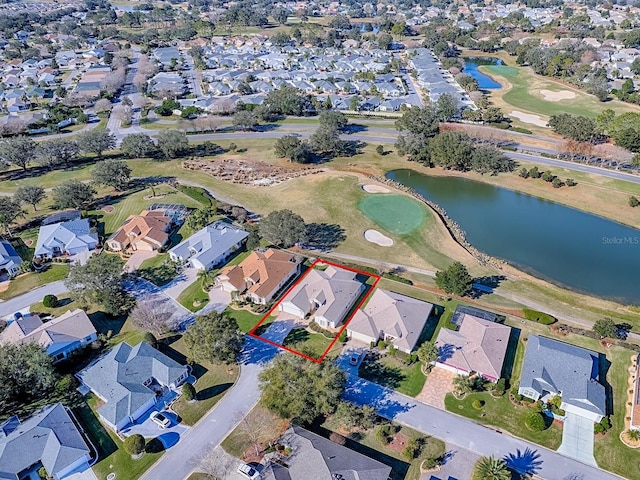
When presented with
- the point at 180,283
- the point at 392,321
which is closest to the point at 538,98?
the point at 392,321

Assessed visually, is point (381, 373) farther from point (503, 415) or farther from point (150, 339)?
point (150, 339)

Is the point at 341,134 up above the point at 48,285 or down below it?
above

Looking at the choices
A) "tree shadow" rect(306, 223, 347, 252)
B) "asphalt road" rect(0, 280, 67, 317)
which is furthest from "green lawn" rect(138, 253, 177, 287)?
"tree shadow" rect(306, 223, 347, 252)

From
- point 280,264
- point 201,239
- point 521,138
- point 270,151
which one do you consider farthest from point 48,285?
point 521,138

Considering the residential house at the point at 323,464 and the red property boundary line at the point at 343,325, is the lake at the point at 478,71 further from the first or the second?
the residential house at the point at 323,464

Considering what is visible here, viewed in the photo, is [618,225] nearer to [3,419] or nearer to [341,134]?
[341,134]

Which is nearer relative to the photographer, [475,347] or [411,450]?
[411,450]

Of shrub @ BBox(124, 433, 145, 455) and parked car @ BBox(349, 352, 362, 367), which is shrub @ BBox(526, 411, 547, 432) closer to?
parked car @ BBox(349, 352, 362, 367)
